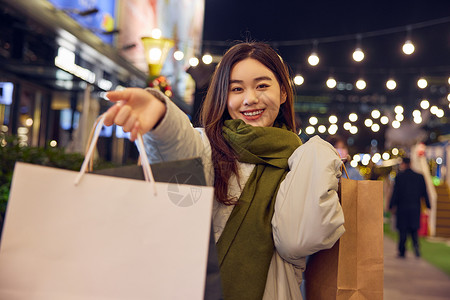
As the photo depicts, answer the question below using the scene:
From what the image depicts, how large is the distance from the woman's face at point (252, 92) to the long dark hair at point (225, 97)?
0.07ft

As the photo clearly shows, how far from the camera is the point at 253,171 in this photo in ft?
5.15

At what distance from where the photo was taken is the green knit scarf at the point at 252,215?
1.43m

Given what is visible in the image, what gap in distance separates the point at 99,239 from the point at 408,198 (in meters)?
8.74

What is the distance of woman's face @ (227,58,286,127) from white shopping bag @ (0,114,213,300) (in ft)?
2.35

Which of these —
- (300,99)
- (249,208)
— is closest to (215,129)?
(249,208)

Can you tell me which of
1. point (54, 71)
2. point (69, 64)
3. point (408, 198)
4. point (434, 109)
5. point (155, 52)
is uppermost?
point (434, 109)

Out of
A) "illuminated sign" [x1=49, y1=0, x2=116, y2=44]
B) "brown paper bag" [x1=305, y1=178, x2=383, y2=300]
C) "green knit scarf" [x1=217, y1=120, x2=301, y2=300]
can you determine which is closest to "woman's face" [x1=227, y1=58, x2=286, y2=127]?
"green knit scarf" [x1=217, y1=120, x2=301, y2=300]

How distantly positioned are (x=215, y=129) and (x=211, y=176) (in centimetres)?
20

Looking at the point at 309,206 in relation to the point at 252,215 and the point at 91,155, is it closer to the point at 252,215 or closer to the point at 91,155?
the point at 252,215

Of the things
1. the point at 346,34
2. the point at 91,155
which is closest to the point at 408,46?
the point at 346,34

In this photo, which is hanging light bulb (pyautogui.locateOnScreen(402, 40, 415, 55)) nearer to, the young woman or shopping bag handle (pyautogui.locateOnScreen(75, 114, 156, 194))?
the young woman

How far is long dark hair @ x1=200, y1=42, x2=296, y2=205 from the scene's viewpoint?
1.55 m

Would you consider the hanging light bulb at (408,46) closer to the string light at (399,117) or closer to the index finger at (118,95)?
the index finger at (118,95)

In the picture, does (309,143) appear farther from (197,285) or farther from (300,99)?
(300,99)
